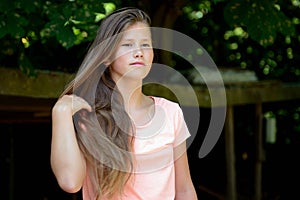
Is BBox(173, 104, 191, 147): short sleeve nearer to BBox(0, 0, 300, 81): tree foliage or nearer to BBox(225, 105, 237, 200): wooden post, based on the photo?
BBox(0, 0, 300, 81): tree foliage

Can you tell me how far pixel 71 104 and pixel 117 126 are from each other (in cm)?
16

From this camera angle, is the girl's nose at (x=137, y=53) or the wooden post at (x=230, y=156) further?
the wooden post at (x=230, y=156)

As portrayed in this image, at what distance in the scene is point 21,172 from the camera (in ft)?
23.0

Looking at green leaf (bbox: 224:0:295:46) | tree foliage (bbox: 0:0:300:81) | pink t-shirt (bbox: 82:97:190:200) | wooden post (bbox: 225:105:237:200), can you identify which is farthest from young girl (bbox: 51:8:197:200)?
wooden post (bbox: 225:105:237:200)

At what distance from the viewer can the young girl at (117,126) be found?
70.2 inches

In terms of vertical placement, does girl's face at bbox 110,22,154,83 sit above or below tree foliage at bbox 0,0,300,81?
above

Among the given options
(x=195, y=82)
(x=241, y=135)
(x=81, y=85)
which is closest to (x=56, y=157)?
(x=81, y=85)

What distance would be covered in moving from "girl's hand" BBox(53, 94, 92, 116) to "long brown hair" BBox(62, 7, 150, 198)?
19mm

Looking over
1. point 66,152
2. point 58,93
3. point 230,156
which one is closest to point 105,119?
point 66,152

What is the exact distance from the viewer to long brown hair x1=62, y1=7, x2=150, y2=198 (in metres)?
1.83

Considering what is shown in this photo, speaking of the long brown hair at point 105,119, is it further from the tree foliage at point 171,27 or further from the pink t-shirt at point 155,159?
the tree foliage at point 171,27

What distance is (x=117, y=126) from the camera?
189 centimetres

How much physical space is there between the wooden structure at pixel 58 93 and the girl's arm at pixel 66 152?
51cm

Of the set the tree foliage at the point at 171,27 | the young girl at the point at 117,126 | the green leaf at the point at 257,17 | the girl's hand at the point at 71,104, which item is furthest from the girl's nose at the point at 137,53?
the green leaf at the point at 257,17
